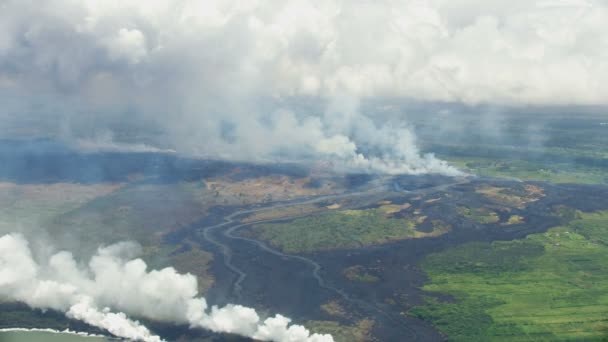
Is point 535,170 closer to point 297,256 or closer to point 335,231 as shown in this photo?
point 335,231

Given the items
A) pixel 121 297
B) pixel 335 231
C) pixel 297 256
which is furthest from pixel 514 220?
pixel 121 297

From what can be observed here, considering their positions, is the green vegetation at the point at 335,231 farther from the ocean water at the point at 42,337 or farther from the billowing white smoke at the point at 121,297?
the ocean water at the point at 42,337

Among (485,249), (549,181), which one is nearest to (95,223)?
(485,249)

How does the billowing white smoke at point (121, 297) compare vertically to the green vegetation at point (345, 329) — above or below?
above

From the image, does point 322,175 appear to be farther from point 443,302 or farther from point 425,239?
point 443,302

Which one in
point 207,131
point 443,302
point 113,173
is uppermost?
point 207,131

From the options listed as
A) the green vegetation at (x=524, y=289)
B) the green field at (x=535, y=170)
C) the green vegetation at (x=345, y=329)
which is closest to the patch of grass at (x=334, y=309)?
the green vegetation at (x=345, y=329)
